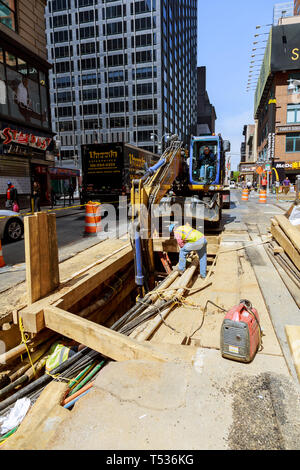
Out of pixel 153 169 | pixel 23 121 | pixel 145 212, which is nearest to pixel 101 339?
pixel 145 212

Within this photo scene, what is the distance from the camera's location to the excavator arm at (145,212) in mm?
6505

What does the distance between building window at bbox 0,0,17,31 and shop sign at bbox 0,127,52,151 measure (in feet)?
21.1

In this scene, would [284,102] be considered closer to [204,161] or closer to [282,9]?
[282,9]

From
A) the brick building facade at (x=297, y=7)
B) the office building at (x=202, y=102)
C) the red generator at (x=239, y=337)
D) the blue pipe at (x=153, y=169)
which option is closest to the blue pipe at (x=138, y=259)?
the blue pipe at (x=153, y=169)

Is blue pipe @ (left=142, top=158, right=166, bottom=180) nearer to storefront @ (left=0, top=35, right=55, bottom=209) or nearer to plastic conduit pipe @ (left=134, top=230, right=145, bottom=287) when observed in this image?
plastic conduit pipe @ (left=134, top=230, right=145, bottom=287)

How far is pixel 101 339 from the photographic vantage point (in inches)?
144

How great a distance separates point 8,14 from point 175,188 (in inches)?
636

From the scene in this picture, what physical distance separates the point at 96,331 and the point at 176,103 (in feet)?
262

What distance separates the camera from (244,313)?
3445 mm

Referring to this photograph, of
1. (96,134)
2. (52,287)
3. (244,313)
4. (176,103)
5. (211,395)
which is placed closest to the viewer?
(211,395)

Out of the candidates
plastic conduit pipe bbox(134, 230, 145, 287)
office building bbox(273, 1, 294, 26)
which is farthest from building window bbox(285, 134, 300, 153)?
plastic conduit pipe bbox(134, 230, 145, 287)

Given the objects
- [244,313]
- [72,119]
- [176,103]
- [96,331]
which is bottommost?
[96,331]
